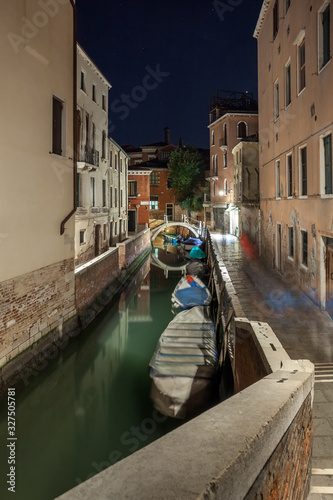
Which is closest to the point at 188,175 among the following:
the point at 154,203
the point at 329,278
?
the point at 154,203

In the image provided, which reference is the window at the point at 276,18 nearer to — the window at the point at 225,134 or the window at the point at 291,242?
the window at the point at 291,242

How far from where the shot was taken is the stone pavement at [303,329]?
319 centimetres

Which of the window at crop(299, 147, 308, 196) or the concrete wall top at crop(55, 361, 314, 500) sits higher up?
the window at crop(299, 147, 308, 196)

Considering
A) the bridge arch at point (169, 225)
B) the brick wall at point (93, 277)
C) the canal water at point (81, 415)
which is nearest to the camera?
the canal water at point (81, 415)

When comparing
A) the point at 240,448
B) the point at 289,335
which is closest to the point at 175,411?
the point at 289,335

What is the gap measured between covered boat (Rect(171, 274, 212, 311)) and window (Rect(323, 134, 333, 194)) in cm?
602

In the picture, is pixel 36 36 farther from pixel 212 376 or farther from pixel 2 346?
pixel 212 376

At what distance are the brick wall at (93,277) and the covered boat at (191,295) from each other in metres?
2.76

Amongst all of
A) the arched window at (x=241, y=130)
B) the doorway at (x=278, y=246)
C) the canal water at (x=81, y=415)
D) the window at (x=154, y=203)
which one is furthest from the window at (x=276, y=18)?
the window at (x=154, y=203)

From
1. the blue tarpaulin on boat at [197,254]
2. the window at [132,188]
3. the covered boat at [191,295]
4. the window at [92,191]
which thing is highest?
the window at [132,188]

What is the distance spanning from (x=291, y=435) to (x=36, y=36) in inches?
329

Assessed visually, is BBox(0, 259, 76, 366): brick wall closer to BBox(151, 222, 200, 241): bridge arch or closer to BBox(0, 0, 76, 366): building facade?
BBox(0, 0, 76, 366): building facade

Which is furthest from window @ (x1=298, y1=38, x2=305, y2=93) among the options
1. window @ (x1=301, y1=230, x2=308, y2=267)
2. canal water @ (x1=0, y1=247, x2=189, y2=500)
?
canal water @ (x1=0, y1=247, x2=189, y2=500)

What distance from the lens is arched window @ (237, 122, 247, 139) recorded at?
28969 millimetres
